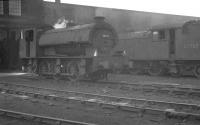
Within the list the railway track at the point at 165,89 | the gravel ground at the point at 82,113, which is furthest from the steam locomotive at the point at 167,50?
the gravel ground at the point at 82,113

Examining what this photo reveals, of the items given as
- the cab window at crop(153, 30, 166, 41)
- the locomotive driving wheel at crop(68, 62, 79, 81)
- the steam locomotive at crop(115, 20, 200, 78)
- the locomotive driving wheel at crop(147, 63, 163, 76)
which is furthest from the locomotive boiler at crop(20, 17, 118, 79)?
the locomotive driving wheel at crop(147, 63, 163, 76)

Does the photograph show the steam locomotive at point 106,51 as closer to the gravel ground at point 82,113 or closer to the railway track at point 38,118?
the gravel ground at point 82,113

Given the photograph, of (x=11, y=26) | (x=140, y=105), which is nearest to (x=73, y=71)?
(x=140, y=105)

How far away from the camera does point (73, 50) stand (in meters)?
15.7

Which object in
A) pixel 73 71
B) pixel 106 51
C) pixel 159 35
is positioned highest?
pixel 159 35

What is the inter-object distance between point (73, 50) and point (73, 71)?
44.9 inches

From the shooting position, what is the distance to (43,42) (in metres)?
17.3

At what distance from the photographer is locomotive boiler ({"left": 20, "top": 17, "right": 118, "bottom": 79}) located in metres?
14.4

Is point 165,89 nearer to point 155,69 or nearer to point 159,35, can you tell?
point 159,35

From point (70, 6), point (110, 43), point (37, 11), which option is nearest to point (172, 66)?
point (110, 43)

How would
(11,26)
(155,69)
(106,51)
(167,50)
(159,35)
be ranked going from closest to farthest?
(106,51) < (167,50) < (159,35) < (155,69) < (11,26)

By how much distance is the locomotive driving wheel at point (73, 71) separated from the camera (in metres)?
15.1

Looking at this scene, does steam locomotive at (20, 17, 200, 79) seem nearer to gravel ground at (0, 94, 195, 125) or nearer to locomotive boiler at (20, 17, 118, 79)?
locomotive boiler at (20, 17, 118, 79)

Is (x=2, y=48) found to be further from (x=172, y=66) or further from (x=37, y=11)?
(x=172, y=66)
